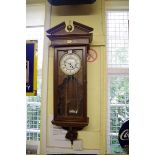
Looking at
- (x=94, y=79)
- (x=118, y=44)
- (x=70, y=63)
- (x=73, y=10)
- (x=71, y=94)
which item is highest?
(x=73, y=10)

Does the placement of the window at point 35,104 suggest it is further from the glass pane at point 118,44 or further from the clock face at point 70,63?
the glass pane at point 118,44

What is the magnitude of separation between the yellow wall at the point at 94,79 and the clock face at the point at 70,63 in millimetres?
165

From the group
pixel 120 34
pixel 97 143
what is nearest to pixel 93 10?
pixel 120 34

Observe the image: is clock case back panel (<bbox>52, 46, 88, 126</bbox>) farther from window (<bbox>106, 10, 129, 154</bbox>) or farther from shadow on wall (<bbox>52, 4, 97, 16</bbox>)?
shadow on wall (<bbox>52, 4, 97, 16</bbox>)

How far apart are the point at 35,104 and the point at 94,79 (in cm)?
76

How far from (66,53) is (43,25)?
514mm

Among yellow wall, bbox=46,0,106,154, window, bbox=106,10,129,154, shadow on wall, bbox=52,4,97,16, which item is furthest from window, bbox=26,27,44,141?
window, bbox=106,10,129,154

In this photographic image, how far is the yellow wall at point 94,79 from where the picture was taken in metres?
2.14

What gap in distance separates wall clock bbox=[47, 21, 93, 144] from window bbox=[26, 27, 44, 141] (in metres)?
0.27

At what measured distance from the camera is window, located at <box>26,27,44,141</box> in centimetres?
232

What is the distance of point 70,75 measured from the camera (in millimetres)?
2080

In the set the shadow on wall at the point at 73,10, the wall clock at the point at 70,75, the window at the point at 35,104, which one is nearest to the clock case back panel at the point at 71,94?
the wall clock at the point at 70,75

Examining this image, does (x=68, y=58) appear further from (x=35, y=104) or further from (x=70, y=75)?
(x=35, y=104)

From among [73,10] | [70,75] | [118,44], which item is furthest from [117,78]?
[73,10]
